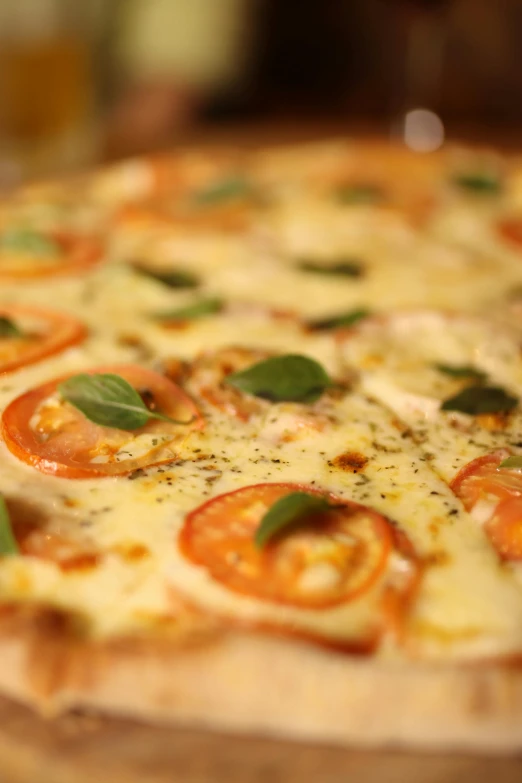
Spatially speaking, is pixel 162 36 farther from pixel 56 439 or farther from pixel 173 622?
pixel 173 622

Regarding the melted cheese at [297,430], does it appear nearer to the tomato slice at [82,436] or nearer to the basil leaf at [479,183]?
the tomato slice at [82,436]

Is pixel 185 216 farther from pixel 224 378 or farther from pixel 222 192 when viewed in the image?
pixel 224 378

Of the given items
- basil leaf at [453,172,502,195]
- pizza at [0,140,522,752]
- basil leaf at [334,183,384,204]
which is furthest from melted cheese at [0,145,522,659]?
basil leaf at [453,172,502,195]

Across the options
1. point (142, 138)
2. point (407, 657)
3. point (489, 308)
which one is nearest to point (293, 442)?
point (407, 657)

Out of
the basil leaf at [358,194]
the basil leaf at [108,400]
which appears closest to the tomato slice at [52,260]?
the basil leaf at [108,400]

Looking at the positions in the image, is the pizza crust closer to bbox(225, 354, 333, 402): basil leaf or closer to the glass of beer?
bbox(225, 354, 333, 402): basil leaf
